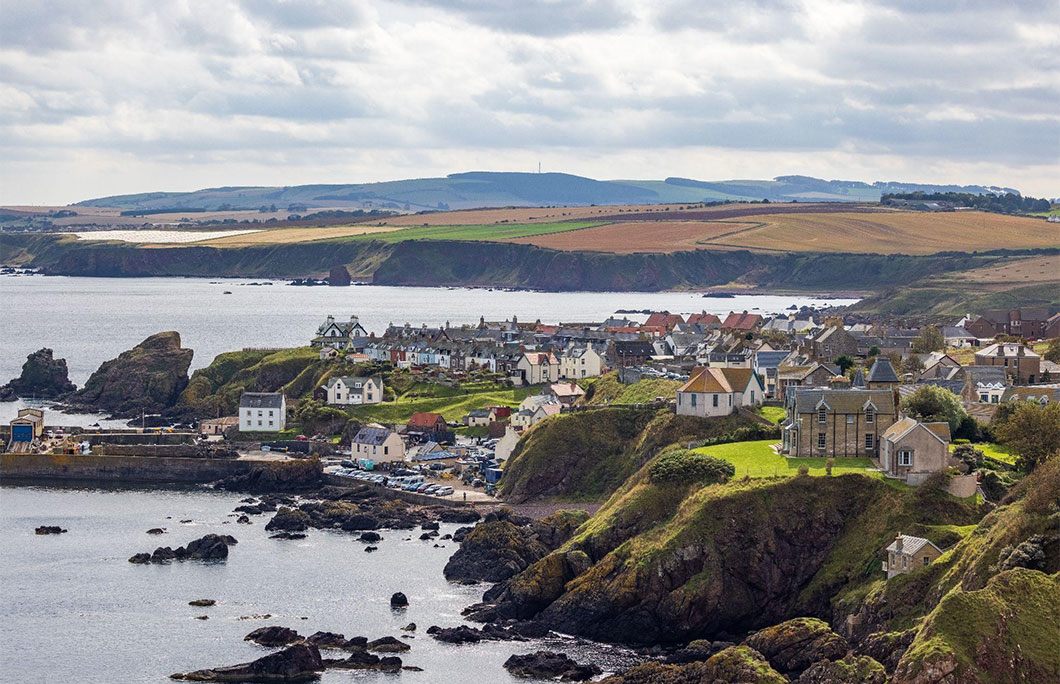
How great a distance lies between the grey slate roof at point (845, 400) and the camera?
2899 inches

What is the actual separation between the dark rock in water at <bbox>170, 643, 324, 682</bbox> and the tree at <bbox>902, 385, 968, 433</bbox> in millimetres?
30177

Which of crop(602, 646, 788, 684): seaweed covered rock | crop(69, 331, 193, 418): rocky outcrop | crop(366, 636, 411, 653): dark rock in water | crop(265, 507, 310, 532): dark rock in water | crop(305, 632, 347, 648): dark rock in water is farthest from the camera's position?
crop(69, 331, 193, 418): rocky outcrop

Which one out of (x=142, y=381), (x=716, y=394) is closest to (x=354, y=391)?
(x=142, y=381)

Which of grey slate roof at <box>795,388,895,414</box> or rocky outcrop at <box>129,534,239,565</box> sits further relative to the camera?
rocky outcrop at <box>129,534,239,565</box>

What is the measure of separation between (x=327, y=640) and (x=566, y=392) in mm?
49543

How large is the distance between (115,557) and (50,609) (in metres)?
9.67

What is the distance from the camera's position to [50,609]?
225 ft

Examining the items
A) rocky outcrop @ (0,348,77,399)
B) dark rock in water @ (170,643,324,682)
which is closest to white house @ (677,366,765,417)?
dark rock in water @ (170,643,324,682)

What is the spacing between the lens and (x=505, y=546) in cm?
7475

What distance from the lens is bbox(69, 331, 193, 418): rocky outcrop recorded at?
13025cm

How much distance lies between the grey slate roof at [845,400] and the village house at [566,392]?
3350cm

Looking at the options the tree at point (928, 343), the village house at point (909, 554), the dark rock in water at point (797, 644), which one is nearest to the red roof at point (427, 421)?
the tree at point (928, 343)

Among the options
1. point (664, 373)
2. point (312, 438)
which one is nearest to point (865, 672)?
point (664, 373)

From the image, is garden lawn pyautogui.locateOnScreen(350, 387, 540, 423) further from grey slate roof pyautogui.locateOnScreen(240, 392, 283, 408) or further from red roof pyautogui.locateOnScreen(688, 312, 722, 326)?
red roof pyautogui.locateOnScreen(688, 312, 722, 326)
